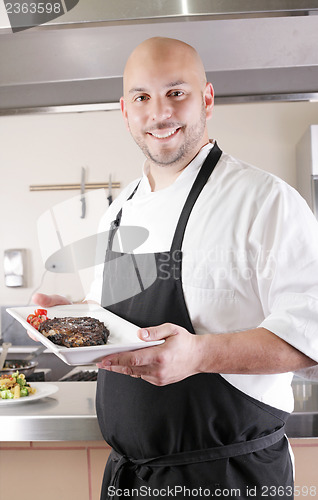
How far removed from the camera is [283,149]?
3.99m

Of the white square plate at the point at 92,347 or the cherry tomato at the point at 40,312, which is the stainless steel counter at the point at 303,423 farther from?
the cherry tomato at the point at 40,312

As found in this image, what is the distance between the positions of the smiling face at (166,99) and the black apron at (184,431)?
13 cm

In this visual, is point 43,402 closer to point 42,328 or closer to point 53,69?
point 42,328

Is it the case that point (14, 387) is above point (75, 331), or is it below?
below

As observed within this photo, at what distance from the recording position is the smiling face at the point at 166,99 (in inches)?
51.3

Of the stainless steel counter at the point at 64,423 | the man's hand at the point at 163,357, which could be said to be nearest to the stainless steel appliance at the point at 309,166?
the stainless steel counter at the point at 64,423

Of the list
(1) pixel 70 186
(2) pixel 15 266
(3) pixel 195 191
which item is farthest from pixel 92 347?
(2) pixel 15 266

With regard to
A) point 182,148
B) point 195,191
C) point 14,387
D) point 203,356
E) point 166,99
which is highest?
point 166,99

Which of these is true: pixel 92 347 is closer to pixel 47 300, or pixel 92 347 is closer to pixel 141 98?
pixel 47 300

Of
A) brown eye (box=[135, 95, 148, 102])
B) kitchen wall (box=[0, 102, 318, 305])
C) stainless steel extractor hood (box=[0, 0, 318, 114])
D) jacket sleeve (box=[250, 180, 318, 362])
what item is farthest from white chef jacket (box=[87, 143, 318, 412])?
kitchen wall (box=[0, 102, 318, 305])

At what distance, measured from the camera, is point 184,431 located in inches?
47.0

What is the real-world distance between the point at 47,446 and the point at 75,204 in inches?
101

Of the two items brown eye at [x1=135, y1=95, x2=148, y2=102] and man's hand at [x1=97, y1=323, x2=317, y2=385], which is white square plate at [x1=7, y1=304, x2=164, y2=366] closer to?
man's hand at [x1=97, y1=323, x2=317, y2=385]

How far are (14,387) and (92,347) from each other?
979 millimetres
